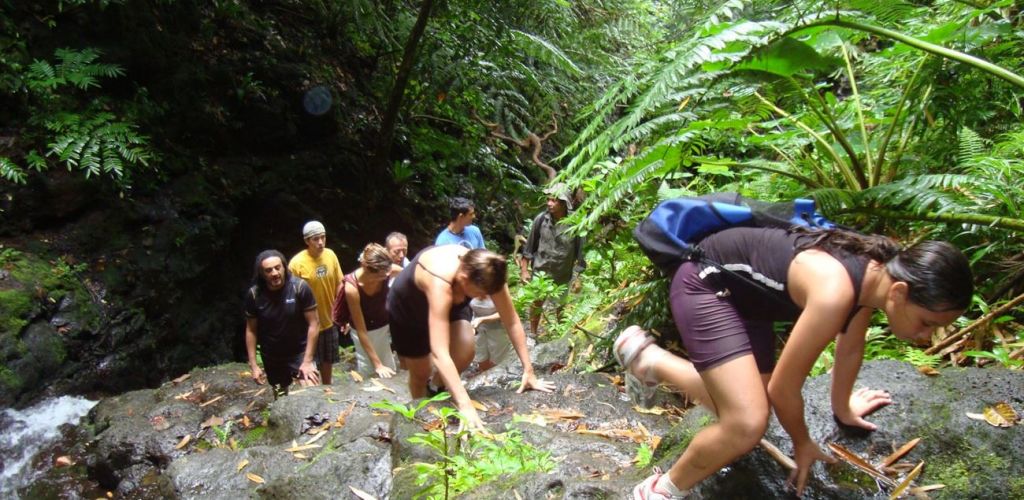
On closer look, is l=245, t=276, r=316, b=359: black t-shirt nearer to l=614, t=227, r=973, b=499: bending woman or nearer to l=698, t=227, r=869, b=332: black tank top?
→ l=614, t=227, r=973, b=499: bending woman

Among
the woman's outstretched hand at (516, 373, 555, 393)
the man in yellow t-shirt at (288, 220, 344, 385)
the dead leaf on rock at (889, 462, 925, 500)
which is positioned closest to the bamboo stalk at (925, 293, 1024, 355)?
the dead leaf on rock at (889, 462, 925, 500)

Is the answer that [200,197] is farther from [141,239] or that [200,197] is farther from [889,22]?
[889,22]

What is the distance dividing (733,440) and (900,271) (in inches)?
29.1

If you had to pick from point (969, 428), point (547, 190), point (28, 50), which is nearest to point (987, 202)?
point (969, 428)

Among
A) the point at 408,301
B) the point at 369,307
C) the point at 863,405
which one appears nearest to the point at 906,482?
the point at 863,405

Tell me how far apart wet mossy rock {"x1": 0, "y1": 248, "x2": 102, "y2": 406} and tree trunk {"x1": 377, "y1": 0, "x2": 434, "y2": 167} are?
438cm

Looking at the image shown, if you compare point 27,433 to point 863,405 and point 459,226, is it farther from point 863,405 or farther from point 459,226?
point 863,405

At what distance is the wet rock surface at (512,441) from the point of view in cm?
234

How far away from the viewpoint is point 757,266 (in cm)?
215

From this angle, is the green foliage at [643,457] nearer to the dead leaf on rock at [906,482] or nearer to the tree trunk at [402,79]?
→ the dead leaf on rock at [906,482]

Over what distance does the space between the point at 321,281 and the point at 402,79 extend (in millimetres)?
3827

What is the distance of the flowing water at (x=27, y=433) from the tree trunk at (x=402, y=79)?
5.23 metres

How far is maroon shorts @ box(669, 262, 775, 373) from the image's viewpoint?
2.12 metres

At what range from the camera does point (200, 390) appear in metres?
6.68
